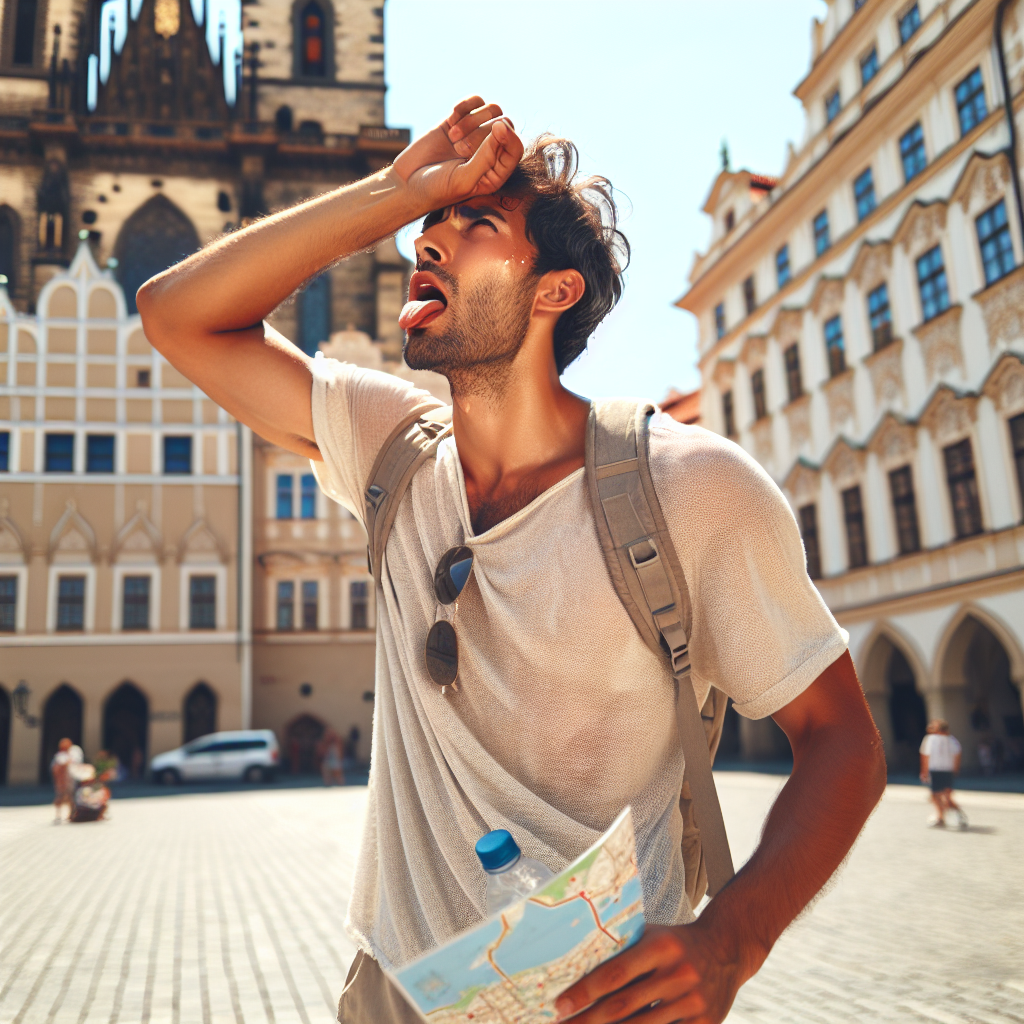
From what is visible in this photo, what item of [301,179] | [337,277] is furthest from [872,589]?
[301,179]

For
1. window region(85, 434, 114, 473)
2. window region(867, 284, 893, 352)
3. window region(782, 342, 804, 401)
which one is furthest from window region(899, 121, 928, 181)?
window region(85, 434, 114, 473)

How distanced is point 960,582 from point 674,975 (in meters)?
Answer: 20.1

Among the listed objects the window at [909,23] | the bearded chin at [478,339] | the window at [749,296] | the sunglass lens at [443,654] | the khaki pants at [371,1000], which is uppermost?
the window at [909,23]

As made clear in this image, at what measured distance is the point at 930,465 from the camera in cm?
2077

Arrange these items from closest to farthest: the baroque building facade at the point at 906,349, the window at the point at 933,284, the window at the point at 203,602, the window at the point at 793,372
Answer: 1. the baroque building facade at the point at 906,349
2. the window at the point at 933,284
3. the window at the point at 793,372
4. the window at the point at 203,602

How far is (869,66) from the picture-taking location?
76.3 feet

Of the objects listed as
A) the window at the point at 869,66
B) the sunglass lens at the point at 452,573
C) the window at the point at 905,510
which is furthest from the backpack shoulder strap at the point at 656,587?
the window at the point at 869,66

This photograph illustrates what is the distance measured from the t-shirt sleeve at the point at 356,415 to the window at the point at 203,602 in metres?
32.0

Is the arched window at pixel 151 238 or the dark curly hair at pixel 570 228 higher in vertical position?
the arched window at pixel 151 238

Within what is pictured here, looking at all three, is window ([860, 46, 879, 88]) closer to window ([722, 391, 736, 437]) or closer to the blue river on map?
window ([722, 391, 736, 437])

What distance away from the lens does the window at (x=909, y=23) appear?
21500 mm

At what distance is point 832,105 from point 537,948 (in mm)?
26605

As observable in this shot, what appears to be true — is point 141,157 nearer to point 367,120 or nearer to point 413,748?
point 367,120

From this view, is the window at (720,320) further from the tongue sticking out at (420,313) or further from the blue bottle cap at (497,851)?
the blue bottle cap at (497,851)
